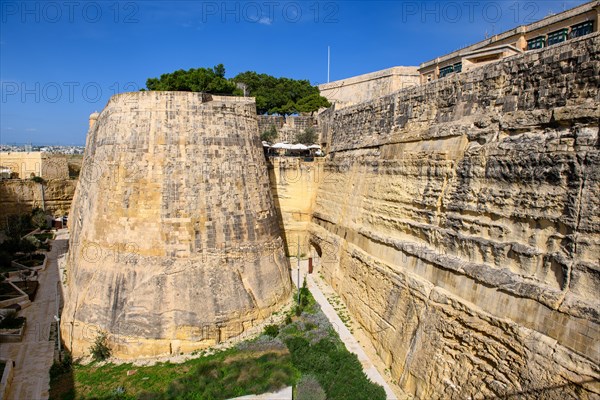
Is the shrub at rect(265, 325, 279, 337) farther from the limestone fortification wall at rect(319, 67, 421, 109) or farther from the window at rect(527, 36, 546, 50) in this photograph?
the limestone fortification wall at rect(319, 67, 421, 109)

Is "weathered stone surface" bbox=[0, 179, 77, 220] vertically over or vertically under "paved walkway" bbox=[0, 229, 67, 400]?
over

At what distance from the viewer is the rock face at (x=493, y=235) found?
253 inches

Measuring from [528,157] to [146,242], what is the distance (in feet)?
32.9

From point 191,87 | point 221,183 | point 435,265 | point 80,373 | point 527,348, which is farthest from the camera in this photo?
point 191,87

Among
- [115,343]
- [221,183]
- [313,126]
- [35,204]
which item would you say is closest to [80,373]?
[115,343]

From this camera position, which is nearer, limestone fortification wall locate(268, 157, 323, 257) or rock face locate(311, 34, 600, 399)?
rock face locate(311, 34, 600, 399)

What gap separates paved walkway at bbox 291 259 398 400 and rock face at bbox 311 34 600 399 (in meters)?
0.43

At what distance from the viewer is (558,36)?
51.7ft

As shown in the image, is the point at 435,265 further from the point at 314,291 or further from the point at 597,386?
the point at 314,291

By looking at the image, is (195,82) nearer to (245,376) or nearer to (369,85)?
(369,85)

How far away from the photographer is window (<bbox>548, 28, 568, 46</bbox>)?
1547cm

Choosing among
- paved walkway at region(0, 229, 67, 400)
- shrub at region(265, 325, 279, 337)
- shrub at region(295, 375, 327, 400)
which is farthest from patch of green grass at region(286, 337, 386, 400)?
paved walkway at region(0, 229, 67, 400)

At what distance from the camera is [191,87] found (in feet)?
80.1

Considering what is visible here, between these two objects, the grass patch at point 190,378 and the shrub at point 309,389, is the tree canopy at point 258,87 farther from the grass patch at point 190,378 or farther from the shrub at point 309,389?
the shrub at point 309,389
